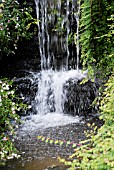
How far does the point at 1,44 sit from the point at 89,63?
8.06 feet

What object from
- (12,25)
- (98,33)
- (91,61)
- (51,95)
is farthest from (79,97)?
(12,25)

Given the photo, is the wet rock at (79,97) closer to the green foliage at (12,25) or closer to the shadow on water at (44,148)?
the shadow on water at (44,148)

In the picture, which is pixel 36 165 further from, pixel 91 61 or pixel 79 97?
pixel 79 97

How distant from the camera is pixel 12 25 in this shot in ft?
23.8

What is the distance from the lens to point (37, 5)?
8.03 metres

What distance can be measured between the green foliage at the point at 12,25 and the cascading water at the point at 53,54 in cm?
55

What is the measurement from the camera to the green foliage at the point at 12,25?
22.8ft

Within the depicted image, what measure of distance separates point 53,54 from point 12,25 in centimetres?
138

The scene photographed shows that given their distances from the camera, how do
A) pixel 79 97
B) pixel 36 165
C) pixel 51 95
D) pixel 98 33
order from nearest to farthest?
pixel 36 165 < pixel 98 33 < pixel 79 97 < pixel 51 95

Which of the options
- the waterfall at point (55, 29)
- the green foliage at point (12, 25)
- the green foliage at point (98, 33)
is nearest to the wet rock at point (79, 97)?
the waterfall at point (55, 29)

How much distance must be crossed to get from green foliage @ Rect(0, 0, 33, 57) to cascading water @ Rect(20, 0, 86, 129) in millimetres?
552

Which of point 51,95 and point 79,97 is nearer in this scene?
point 79,97

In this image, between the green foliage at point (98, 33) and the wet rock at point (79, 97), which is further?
the wet rock at point (79, 97)

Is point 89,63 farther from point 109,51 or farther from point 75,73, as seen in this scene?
point 75,73
